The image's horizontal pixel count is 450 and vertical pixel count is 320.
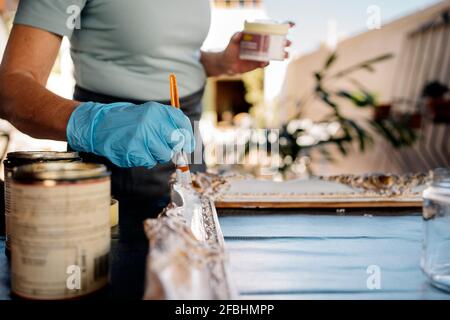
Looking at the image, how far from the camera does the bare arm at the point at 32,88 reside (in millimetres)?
1007

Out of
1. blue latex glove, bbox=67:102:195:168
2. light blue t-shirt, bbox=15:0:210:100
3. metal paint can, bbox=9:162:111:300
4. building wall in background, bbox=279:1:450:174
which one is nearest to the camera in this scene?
metal paint can, bbox=9:162:111:300

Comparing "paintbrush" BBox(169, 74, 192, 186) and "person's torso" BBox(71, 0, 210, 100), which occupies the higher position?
"person's torso" BBox(71, 0, 210, 100)

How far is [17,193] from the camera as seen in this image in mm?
531

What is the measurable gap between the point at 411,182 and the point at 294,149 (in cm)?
165

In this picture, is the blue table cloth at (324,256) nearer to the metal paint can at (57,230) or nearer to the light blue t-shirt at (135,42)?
the metal paint can at (57,230)

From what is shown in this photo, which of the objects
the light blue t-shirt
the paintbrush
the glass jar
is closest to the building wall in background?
the light blue t-shirt

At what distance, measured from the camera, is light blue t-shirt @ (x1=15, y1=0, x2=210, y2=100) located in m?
1.31

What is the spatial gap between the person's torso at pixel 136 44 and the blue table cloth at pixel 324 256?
2.10ft

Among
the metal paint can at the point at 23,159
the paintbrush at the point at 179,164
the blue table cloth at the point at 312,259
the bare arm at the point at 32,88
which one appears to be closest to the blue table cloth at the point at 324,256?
the blue table cloth at the point at 312,259

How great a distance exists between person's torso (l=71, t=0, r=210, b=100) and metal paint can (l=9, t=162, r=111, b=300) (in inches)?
34.1

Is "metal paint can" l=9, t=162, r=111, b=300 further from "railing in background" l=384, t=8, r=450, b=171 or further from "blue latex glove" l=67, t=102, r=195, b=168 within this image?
"railing in background" l=384, t=8, r=450, b=171

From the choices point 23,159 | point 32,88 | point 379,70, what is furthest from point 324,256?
point 379,70
